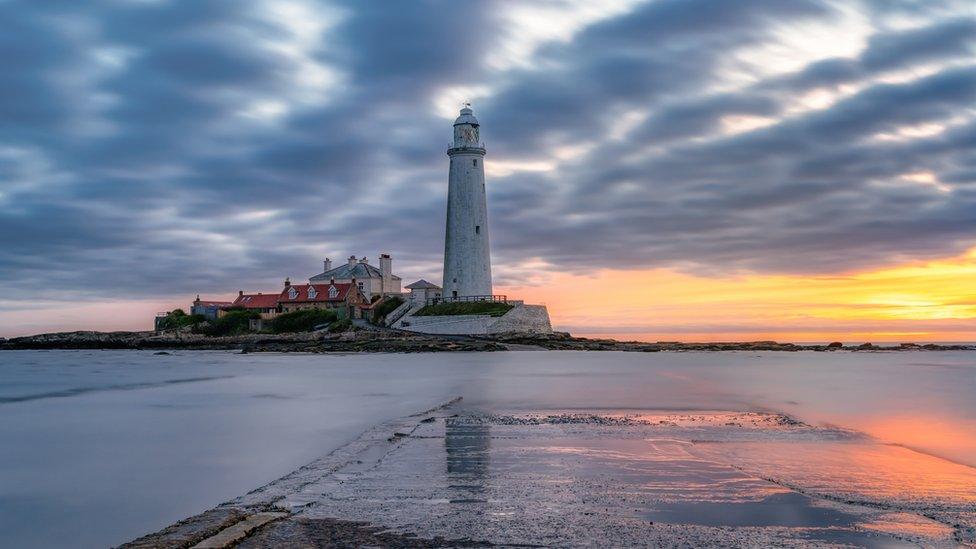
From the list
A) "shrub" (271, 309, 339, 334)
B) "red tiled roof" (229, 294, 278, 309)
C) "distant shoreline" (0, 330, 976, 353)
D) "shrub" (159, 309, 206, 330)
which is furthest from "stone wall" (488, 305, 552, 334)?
"shrub" (159, 309, 206, 330)

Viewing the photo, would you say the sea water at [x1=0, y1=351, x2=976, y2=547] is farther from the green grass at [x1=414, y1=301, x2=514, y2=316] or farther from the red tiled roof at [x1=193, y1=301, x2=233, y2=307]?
the red tiled roof at [x1=193, y1=301, x2=233, y2=307]

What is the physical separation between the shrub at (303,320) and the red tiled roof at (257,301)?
246 inches

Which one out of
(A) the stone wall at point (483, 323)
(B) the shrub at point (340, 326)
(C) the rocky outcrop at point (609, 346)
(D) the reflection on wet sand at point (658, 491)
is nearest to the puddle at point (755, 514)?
(D) the reflection on wet sand at point (658, 491)

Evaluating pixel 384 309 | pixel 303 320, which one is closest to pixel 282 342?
pixel 303 320

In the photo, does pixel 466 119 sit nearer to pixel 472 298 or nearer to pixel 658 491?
pixel 472 298

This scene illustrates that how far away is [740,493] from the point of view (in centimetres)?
651

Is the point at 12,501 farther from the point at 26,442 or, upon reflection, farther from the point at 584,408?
the point at 584,408

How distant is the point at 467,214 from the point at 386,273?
21595 mm

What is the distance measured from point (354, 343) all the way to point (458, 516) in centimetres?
4536

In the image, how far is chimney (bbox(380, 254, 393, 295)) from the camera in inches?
2830

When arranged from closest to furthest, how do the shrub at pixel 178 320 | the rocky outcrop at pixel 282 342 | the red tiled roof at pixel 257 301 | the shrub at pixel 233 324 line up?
the rocky outcrop at pixel 282 342
the shrub at pixel 233 324
the red tiled roof at pixel 257 301
the shrub at pixel 178 320

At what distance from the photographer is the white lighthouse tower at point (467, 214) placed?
52875 millimetres

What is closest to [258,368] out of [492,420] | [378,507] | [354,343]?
[354,343]

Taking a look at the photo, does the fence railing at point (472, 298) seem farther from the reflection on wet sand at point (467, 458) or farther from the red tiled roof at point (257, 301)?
the reflection on wet sand at point (467, 458)
